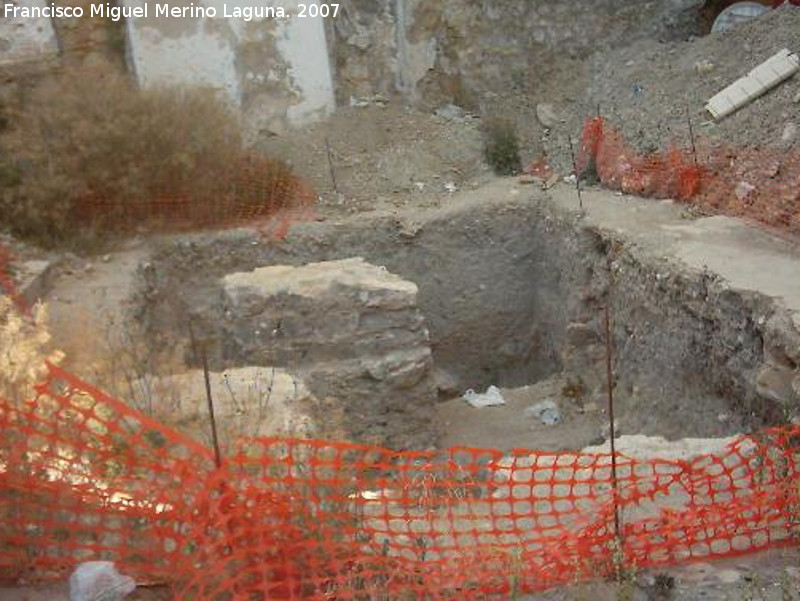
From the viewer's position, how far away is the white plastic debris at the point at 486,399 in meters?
7.94

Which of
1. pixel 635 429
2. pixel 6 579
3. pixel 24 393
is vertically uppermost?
pixel 24 393

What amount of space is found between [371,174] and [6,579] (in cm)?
653

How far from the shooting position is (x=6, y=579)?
3.19 metres

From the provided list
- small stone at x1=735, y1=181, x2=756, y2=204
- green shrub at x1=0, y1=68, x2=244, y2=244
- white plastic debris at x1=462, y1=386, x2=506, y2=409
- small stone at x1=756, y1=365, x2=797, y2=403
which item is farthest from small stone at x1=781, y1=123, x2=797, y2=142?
green shrub at x1=0, y1=68, x2=244, y2=244

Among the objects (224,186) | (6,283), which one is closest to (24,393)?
(6,283)

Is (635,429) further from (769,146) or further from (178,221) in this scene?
(178,221)

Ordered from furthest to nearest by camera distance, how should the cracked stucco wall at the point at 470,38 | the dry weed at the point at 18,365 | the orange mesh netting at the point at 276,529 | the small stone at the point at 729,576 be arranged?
the cracked stucco wall at the point at 470,38
the dry weed at the point at 18,365
the small stone at the point at 729,576
the orange mesh netting at the point at 276,529

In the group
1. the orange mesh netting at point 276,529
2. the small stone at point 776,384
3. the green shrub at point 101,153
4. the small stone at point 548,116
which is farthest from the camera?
the small stone at point 548,116

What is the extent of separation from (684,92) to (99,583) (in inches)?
298

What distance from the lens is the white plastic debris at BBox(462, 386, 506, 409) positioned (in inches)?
313

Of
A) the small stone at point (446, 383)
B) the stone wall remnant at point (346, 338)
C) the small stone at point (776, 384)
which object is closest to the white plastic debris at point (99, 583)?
the stone wall remnant at point (346, 338)

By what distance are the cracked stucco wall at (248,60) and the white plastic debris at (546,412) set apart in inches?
159

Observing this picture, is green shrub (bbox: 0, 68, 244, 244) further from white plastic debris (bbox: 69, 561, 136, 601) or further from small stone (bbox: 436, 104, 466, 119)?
white plastic debris (bbox: 69, 561, 136, 601)

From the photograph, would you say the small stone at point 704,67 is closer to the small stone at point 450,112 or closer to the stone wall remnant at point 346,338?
the small stone at point 450,112
